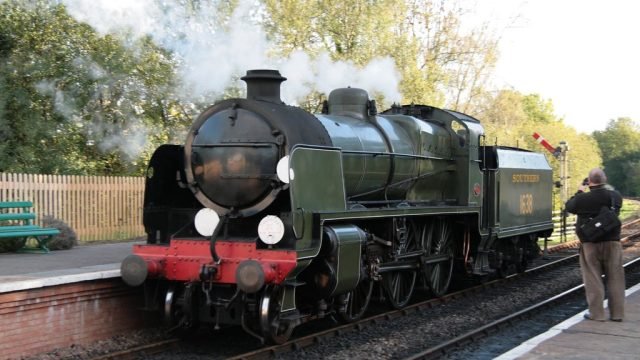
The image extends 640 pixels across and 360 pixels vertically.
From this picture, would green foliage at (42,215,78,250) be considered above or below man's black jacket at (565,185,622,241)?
below

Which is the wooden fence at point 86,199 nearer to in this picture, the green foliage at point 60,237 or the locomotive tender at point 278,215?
the green foliage at point 60,237

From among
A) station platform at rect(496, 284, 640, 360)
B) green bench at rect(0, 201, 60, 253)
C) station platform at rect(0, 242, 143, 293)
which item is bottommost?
station platform at rect(496, 284, 640, 360)

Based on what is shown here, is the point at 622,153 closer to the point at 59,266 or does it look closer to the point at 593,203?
the point at 593,203

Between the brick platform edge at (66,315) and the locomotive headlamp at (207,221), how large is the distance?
1.28m

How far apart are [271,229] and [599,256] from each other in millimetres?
3749

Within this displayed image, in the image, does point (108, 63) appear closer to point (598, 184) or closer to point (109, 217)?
point (109, 217)

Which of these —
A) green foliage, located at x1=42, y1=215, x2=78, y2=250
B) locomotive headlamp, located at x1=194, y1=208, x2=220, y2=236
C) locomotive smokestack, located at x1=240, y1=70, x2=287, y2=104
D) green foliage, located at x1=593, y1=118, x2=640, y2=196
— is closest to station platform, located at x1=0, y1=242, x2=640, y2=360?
green foliage, located at x1=42, y1=215, x2=78, y2=250

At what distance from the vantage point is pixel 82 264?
30.3 ft

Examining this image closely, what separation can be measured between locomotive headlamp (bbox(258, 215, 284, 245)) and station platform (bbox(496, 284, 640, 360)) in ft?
7.84

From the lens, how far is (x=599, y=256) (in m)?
7.99

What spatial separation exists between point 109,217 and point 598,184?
10.7 m

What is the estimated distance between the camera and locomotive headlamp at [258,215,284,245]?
7.01m

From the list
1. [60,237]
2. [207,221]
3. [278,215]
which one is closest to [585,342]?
[278,215]

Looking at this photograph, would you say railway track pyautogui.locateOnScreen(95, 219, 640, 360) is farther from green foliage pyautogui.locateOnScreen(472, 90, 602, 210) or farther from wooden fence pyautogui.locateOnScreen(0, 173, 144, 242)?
wooden fence pyautogui.locateOnScreen(0, 173, 144, 242)
